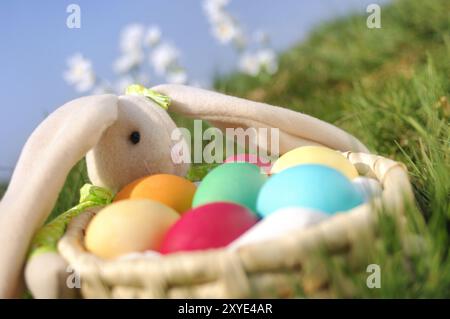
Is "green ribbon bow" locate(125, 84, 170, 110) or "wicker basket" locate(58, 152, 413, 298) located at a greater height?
"green ribbon bow" locate(125, 84, 170, 110)

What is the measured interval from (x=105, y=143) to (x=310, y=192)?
527mm

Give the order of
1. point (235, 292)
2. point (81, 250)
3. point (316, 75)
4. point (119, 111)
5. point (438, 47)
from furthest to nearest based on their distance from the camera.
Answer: point (316, 75) < point (438, 47) < point (119, 111) < point (81, 250) < point (235, 292)

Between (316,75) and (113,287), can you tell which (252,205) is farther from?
(316,75)

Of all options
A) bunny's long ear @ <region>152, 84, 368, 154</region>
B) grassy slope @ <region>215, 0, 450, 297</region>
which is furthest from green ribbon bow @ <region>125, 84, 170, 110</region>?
grassy slope @ <region>215, 0, 450, 297</region>

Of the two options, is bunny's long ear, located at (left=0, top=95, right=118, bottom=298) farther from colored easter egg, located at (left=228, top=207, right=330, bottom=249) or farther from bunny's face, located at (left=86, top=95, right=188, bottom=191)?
colored easter egg, located at (left=228, top=207, right=330, bottom=249)

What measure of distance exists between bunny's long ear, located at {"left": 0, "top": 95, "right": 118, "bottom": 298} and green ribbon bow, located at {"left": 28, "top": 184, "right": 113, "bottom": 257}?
0.7 inches

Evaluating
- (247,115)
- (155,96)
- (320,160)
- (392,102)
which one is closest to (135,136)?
(155,96)

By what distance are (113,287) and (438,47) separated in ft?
8.05

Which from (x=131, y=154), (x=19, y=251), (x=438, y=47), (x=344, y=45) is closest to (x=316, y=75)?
(x=344, y=45)

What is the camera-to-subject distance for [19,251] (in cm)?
104

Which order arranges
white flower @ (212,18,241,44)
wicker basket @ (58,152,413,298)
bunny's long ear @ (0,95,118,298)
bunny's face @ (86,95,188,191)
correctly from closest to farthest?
wicker basket @ (58,152,413,298) < bunny's long ear @ (0,95,118,298) < bunny's face @ (86,95,188,191) < white flower @ (212,18,241,44)

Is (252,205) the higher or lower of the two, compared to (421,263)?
higher

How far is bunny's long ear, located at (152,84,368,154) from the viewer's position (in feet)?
4.65

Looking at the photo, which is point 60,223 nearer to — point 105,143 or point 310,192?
point 105,143
